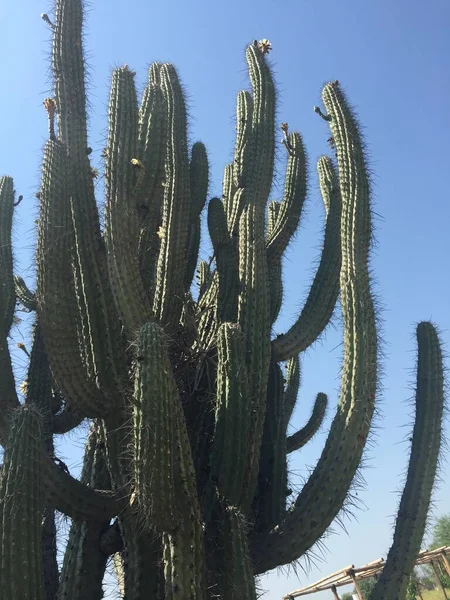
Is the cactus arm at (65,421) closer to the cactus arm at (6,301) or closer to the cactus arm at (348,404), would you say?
the cactus arm at (6,301)

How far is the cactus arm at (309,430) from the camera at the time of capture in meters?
6.66

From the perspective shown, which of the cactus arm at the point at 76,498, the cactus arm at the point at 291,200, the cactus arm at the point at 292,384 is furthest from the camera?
the cactus arm at the point at 292,384

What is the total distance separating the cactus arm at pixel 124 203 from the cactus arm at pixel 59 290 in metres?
0.35

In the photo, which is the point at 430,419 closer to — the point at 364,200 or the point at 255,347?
the point at 255,347

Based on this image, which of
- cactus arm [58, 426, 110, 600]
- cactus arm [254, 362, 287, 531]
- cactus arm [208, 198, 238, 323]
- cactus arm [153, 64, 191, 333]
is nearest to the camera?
cactus arm [58, 426, 110, 600]

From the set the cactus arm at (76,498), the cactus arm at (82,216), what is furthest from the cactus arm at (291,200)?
the cactus arm at (76,498)

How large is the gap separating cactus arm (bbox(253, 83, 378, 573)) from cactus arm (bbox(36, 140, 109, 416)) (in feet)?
5.29

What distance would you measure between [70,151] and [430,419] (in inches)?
139

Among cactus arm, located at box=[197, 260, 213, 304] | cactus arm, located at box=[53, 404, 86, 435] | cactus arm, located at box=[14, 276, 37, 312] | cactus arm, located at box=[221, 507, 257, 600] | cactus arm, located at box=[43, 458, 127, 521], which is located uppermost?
cactus arm, located at box=[14, 276, 37, 312]

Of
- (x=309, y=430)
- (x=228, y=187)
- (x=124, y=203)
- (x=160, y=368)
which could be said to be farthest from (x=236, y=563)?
(x=228, y=187)

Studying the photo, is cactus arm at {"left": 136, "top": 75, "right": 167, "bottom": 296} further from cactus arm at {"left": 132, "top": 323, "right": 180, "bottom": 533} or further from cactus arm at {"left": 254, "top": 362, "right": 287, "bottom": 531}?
cactus arm at {"left": 132, "top": 323, "right": 180, "bottom": 533}

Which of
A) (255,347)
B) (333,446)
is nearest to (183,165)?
(255,347)

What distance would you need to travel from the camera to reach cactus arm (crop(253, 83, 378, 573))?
4.30 metres

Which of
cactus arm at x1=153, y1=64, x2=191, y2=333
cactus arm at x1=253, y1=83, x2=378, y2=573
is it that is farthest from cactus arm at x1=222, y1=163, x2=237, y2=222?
cactus arm at x1=253, y1=83, x2=378, y2=573
